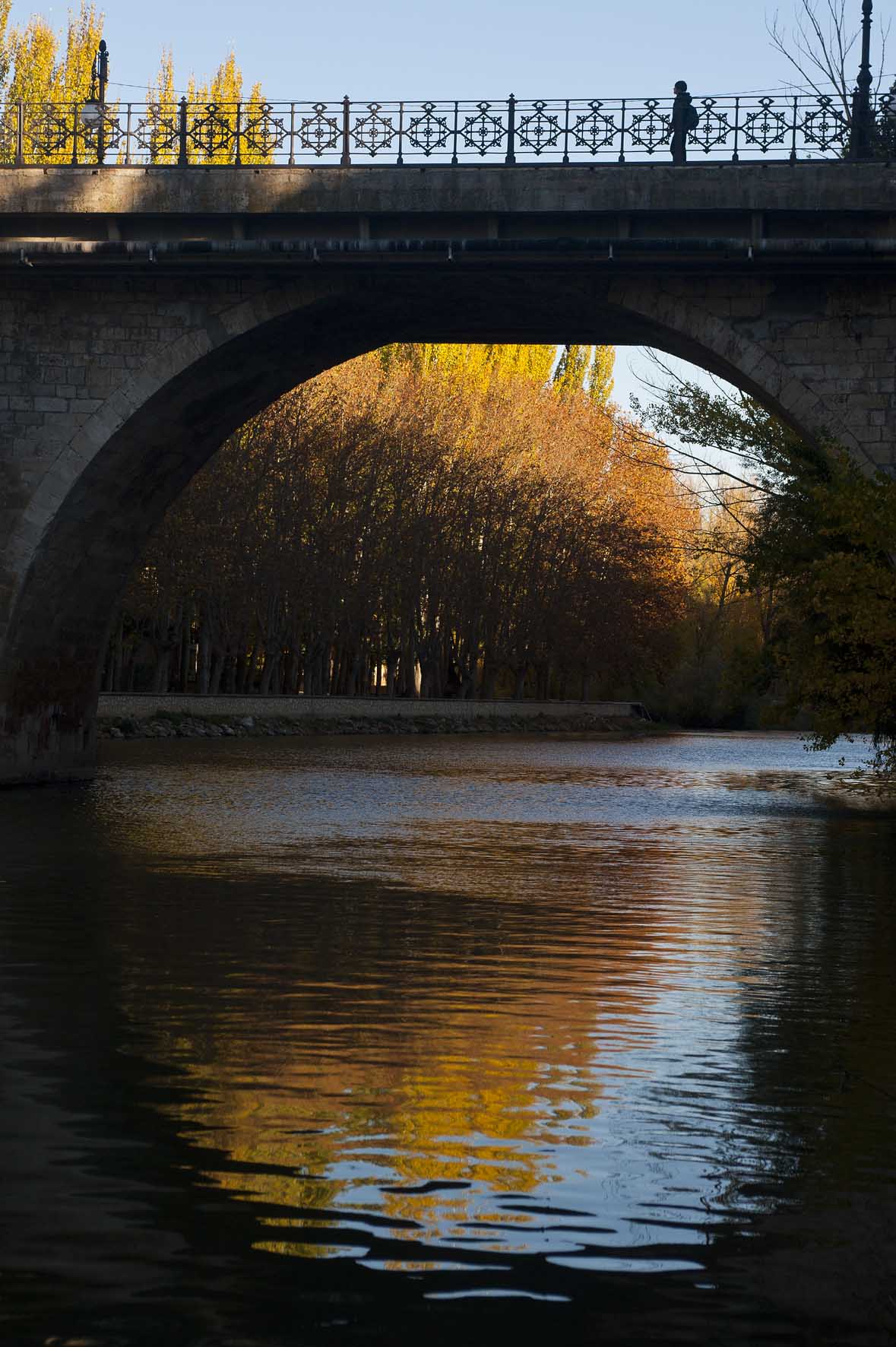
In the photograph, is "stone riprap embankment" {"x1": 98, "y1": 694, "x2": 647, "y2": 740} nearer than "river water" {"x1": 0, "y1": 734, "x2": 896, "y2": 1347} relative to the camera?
No

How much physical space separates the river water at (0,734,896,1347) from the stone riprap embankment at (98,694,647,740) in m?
29.2

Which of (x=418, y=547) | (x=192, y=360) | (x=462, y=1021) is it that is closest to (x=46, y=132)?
(x=192, y=360)

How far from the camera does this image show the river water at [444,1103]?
187 inches

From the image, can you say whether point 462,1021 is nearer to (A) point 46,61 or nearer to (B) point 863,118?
(B) point 863,118

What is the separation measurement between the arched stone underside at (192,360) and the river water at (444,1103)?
9.54 metres

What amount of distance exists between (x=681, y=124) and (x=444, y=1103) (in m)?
19.1

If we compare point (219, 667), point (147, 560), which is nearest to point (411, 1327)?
point (147, 560)

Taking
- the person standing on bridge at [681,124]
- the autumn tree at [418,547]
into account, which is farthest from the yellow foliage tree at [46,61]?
the person standing on bridge at [681,124]

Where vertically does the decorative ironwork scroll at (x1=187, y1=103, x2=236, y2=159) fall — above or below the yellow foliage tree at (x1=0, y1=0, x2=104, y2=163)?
below

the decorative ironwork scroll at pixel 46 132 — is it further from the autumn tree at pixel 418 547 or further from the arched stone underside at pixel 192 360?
the autumn tree at pixel 418 547

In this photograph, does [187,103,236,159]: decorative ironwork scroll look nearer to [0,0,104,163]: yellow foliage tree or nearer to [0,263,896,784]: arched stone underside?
[0,263,896,784]: arched stone underside

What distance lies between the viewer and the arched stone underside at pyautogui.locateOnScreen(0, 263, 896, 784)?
2362cm

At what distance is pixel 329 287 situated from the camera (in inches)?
972

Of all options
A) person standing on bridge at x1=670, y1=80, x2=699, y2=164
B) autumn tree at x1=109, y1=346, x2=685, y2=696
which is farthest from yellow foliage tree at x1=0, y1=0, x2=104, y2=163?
person standing on bridge at x1=670, y1=80, x2=699, y2=164
